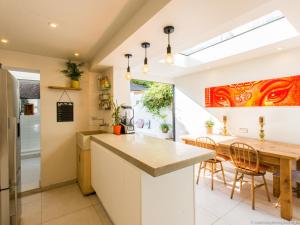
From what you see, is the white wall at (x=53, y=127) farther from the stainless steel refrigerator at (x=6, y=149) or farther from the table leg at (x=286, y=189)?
the table leg at (x=286, y=189)

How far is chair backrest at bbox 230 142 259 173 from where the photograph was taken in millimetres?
2325

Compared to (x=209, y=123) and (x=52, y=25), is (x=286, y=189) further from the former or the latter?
(x=52, y=25)

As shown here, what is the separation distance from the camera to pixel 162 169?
111 cm

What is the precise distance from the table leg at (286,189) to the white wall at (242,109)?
0.90 m

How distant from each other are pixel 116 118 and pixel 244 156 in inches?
85.9

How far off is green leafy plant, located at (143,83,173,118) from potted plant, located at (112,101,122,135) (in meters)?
2.66

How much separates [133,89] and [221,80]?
4246 millimetres

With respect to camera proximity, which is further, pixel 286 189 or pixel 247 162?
pixel 247 162

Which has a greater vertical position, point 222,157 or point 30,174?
point 222,157

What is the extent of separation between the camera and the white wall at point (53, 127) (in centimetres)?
285

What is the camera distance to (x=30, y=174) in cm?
354

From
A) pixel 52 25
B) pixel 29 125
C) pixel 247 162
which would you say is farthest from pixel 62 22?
pixel 29 125

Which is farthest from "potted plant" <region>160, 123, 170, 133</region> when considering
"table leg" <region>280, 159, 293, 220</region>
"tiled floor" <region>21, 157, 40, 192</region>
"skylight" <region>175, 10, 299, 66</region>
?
"tiled floor" <region>21, 157, 40, 192</region>

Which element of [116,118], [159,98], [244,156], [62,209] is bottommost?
[62,209]
